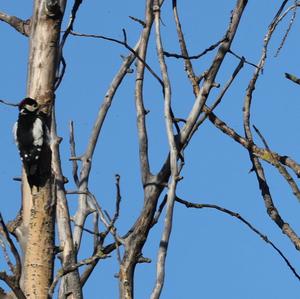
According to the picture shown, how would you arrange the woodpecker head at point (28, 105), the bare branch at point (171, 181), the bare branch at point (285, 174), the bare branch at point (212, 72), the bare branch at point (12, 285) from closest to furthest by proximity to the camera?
the bare branch at point (171, 181) → the bare branch at point (12, 285) → the bare branch at point (212, 72) → the woodpecker head at point (28, 105) → the bare branch at point (285, 174)

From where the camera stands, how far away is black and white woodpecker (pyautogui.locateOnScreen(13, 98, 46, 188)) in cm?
402

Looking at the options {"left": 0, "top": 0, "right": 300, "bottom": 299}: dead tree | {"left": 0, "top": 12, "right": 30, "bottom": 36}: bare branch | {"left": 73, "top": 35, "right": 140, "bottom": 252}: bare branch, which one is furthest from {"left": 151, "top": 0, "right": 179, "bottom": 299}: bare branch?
{"left": 73, "top": 35, "right": 140, "bottom": 252}: bare branch

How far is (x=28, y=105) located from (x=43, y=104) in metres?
0.32

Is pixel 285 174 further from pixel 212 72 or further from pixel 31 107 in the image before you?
pixel 31 107

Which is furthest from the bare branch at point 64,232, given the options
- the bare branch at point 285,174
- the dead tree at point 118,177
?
the bare branch at point 285,174

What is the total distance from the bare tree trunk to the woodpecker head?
4cm

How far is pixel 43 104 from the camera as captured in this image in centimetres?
397

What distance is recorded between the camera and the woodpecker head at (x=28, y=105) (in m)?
4.02

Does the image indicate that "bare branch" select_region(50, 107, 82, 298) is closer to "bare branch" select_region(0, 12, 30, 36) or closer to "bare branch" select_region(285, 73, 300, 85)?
"bare branch" select_region(0, 12, 30, 36)

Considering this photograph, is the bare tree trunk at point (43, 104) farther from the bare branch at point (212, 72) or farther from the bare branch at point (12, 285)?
the bare branch at point (212, 72)

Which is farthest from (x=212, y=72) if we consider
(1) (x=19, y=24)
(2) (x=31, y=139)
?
(1) (x=19, y=24)

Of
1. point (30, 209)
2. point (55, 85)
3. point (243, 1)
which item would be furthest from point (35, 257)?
point (243, 1)

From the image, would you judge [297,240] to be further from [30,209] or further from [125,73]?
[125,73]

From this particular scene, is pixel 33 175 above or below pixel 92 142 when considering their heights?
below
